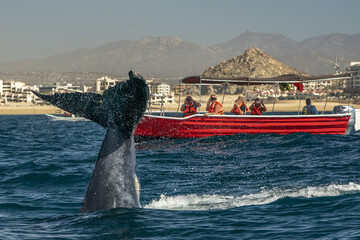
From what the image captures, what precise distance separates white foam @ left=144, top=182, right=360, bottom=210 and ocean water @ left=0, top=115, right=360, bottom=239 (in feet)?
0.06

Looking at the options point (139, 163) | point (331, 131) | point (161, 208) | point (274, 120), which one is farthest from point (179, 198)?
point (331, 131)

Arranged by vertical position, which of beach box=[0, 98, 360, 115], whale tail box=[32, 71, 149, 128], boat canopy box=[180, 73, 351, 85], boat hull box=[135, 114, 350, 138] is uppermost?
boat canopy box=[180, 73, 351, 85]

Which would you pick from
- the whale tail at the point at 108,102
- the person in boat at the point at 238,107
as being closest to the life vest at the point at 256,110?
the person in boat at the point at 238,107

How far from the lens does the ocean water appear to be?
719cm

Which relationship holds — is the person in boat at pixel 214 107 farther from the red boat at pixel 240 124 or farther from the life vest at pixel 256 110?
the life vest at pixel 256 110

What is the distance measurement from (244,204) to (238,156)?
328 inches

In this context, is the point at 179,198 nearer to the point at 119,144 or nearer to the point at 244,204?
the point at 244,204

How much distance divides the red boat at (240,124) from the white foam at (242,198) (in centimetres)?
1261

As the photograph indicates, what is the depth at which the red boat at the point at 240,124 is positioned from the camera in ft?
77.3

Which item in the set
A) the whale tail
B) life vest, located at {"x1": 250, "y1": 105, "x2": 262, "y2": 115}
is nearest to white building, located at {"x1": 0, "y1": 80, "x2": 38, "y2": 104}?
life vest, located at {"x1": 250, "y1": 105, "x2": 262, "y2": 115}

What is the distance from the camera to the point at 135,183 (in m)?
7.68

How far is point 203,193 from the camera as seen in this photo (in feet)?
36.4

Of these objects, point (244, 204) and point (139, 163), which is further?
point (139, 163)

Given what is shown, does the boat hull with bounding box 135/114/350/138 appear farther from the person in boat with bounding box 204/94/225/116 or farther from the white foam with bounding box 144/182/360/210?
the white foam with bounding box 144/182/360/210
